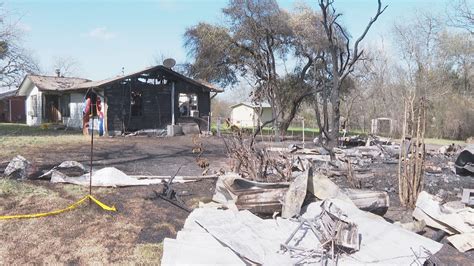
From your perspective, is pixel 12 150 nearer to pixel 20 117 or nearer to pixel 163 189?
pixel 163 189

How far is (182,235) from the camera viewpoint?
443 centimetres

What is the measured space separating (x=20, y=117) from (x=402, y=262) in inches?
1672

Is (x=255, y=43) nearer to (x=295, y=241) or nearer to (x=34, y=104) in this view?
(x=34, y=104)

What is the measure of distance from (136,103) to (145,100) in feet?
2.19

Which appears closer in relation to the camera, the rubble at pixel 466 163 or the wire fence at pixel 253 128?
the wire fence at pixel 253 128

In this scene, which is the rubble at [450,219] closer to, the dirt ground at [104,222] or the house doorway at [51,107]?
the dirt ground at [104,222]

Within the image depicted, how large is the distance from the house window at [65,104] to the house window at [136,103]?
662cm

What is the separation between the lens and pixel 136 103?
75.8ft

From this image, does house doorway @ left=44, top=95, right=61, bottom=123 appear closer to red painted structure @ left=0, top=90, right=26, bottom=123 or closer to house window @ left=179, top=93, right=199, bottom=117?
red painted structure @ left=0, top=90, right=26, bottom=123

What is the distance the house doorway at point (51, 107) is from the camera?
104 ft

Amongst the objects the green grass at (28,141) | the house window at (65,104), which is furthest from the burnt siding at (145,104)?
the house window at (65,104)

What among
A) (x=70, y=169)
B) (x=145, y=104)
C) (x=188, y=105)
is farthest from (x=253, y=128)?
(x=188, y=105)

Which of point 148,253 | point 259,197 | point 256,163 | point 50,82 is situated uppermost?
point 50,82

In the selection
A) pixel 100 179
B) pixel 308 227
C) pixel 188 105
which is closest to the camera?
pixel 308 227
